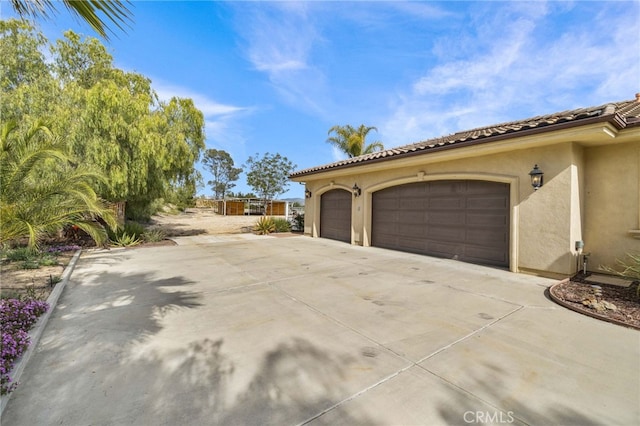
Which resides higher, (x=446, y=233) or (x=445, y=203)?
(x=445, y=203)

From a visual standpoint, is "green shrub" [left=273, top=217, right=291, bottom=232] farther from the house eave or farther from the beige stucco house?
the house eave

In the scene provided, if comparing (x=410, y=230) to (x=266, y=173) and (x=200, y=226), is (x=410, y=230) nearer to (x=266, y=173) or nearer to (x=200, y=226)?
(x=200, y=226)

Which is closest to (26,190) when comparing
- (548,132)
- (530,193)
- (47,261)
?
(47,261)

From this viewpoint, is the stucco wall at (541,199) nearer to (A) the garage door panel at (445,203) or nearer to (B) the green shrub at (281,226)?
(A) the garage door panel at (445,203)

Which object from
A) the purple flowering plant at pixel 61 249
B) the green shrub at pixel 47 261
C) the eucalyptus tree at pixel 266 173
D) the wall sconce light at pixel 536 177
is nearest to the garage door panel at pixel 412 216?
the wall sconce light at pixel 536 177

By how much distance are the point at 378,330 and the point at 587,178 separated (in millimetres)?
6852

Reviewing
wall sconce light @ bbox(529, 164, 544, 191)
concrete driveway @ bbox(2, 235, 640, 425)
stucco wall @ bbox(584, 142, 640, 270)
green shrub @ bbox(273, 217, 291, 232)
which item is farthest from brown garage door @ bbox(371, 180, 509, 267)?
green shrub @ bbox(273, 217, 291, 232)

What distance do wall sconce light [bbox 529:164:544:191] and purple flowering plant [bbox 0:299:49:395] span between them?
9.11 metres

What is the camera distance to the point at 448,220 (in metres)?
8.55

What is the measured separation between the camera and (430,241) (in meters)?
9.09

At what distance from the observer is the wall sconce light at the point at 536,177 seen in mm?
6332

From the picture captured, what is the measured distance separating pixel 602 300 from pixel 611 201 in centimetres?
306

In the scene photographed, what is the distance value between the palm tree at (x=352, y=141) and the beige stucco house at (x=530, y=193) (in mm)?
12507

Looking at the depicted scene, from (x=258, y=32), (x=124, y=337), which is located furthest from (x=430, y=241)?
(x=258, y=32)
